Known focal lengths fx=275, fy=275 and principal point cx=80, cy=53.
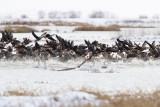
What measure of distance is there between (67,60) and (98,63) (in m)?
0.95

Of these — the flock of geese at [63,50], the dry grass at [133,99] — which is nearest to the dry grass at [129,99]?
the dry grass at [133,99]

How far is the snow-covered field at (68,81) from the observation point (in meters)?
3.63

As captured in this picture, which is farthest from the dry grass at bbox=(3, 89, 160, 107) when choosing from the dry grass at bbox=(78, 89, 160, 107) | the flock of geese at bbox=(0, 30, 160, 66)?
the flock of geese at bbox=(0, 30, 160, 66)

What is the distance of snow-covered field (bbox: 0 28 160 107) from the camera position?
143 inches

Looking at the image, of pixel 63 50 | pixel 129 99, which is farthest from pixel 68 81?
pixel 63 50

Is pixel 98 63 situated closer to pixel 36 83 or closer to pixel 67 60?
A: pixel 67 60

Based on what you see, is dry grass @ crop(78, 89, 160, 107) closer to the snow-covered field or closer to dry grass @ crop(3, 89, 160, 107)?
dry grass @ crop(3, 89, 160, 107)

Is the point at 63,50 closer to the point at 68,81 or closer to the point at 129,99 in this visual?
the point at 68,81

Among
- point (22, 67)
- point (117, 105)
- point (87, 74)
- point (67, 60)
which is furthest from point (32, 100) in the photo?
point (67, 60)

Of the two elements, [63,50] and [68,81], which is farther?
[63,50]

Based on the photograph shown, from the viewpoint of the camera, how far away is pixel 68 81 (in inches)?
228

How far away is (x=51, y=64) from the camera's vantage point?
8.02m

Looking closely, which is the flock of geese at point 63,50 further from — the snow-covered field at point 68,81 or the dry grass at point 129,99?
the dry grass at point 129,99

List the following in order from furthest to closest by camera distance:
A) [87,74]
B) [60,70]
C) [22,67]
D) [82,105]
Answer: [22,67]
[60,70]
[87,74]
[82,105]
